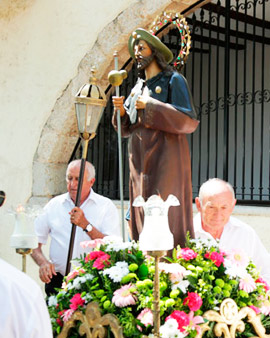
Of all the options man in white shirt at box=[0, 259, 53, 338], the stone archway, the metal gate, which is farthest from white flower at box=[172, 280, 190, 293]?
the stone archway

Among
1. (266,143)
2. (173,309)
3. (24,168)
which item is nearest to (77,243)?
(173,309)

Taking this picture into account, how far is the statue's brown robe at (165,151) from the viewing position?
312 centimetres

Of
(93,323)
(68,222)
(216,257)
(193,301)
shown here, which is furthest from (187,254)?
(68,222)

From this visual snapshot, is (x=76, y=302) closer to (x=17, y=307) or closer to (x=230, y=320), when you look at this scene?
(x=230, y=320)

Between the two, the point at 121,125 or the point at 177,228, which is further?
the point at 121,125

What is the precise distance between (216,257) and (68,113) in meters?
5.16

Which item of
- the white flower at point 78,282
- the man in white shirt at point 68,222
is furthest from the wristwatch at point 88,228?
the white flower at point 78,282

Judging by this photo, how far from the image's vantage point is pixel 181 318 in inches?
100

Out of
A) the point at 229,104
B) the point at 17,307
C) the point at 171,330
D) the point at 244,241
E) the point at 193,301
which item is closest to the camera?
the point at 17,307

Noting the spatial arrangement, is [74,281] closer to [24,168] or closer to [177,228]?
[177,228]

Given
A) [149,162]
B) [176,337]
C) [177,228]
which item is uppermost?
[149,162]

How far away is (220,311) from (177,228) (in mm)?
551

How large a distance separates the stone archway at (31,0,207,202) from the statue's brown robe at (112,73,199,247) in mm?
3983

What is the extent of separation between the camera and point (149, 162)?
3186mm
